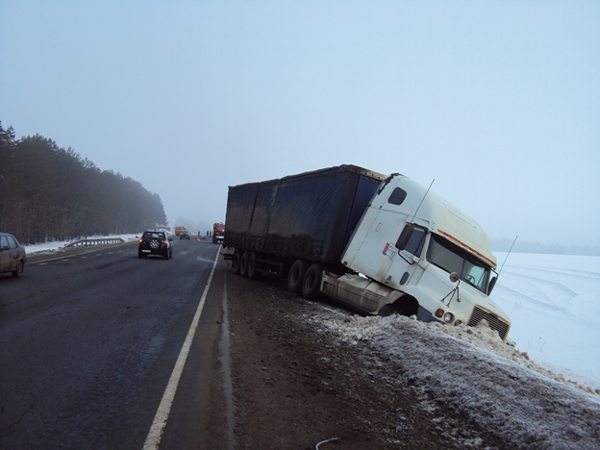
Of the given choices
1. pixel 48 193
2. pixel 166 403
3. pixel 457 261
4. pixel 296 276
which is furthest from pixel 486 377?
pixel 48 193

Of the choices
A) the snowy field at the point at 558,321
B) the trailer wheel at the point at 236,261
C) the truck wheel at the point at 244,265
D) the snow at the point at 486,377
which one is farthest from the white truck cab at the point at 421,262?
the trailer wheel at the point at 236,261

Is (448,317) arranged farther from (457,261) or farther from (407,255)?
(407,255)

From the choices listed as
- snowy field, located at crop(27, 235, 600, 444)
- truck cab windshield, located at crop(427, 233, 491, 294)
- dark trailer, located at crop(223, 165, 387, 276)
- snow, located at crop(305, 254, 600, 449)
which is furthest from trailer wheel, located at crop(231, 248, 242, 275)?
truck cab windshield, located at crop(427, 233, 491, 294)

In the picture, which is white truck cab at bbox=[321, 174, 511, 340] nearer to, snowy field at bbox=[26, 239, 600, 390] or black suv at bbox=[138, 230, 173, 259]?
snowy field at bbox=[26, 239, 600, 390]

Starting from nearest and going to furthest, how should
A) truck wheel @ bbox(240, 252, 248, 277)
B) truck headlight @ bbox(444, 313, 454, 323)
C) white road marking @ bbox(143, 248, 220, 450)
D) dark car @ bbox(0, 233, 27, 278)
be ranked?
white road marking @ bbox(143, 248, 220, 450) < truck headlight @ bbox(444, 313, 454, 323) < dark car @ bbox(0, 233, 27, 278) < truck wheel @ bbox(240, 252, 248, 277)

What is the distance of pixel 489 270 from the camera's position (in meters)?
10.4

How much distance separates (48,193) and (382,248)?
213 ft

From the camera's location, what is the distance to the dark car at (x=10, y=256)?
1335cm

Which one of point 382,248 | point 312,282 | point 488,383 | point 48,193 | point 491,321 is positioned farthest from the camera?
point 48,193

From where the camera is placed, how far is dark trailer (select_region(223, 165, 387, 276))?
1286 centimetres

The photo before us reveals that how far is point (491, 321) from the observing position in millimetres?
9203

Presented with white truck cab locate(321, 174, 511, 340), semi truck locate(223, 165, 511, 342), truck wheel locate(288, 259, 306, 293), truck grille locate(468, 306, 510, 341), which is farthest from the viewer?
truck wheel locate(288, 259, 306, 293)

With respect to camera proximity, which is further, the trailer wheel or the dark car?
the trailer wheel

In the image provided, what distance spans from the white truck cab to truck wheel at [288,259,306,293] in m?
2.79
